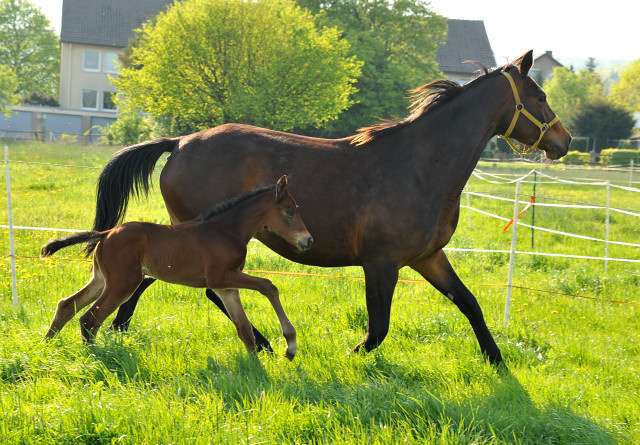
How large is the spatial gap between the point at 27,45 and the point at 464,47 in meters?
41.4

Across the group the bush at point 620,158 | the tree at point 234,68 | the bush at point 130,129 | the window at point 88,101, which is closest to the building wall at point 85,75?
the window at point 88,101

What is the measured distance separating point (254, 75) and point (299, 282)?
24.1m

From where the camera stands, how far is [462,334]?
561cm

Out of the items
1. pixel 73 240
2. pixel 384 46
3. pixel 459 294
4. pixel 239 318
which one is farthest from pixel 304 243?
pixel 384 46

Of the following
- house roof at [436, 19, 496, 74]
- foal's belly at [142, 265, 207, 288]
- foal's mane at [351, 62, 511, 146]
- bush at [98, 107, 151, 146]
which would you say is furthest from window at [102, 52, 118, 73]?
foal's belly at [142, 265, 207, 288]

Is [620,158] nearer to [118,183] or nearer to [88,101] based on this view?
[118,183]

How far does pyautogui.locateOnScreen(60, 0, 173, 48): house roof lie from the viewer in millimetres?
51062

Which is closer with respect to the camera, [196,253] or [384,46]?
[196,253]

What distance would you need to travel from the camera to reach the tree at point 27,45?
5897 cm

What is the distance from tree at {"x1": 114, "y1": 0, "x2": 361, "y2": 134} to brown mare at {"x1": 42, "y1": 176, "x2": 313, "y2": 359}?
25.3 meters

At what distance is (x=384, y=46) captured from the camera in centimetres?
4172

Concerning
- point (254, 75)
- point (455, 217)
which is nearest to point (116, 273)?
point (455, 217)

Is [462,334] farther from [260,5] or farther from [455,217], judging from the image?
[260,5]

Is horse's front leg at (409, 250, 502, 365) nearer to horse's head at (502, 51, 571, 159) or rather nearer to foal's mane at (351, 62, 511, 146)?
foal's mane at (351, 62, 511, 146)
